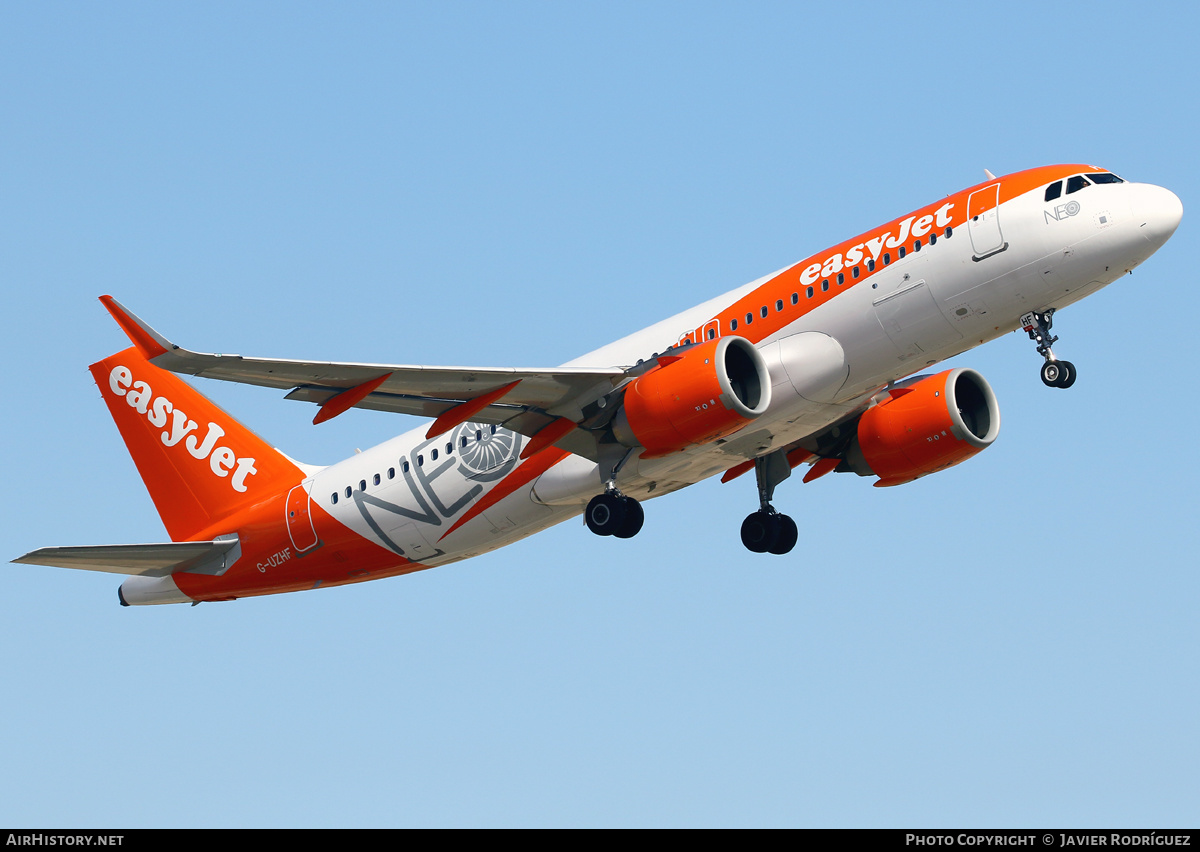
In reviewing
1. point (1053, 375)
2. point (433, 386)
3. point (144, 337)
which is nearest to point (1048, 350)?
point (1053, 375)

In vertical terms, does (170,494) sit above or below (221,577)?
above

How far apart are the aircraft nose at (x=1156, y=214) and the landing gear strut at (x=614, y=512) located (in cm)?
1026

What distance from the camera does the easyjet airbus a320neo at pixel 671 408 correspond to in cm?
2633

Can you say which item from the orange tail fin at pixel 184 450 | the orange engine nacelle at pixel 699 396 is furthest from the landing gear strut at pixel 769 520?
the orange tail fin at pixel 184 450

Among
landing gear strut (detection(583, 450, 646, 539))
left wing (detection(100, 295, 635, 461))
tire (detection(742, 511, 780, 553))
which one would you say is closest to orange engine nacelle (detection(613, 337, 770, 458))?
left wing (detection(100, 295, 635, 461))

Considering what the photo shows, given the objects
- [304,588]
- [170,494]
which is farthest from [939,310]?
[170,494]

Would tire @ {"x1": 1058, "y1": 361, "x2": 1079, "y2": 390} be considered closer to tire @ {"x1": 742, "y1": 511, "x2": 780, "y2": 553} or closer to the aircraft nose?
the aircraft nose

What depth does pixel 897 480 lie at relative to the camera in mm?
32469

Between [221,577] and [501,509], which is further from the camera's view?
[221,577]

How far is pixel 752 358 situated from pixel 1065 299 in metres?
5.67

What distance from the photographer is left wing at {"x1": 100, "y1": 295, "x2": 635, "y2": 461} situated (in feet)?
81.3

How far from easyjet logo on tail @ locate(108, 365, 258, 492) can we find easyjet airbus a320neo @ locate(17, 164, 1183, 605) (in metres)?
0.09
